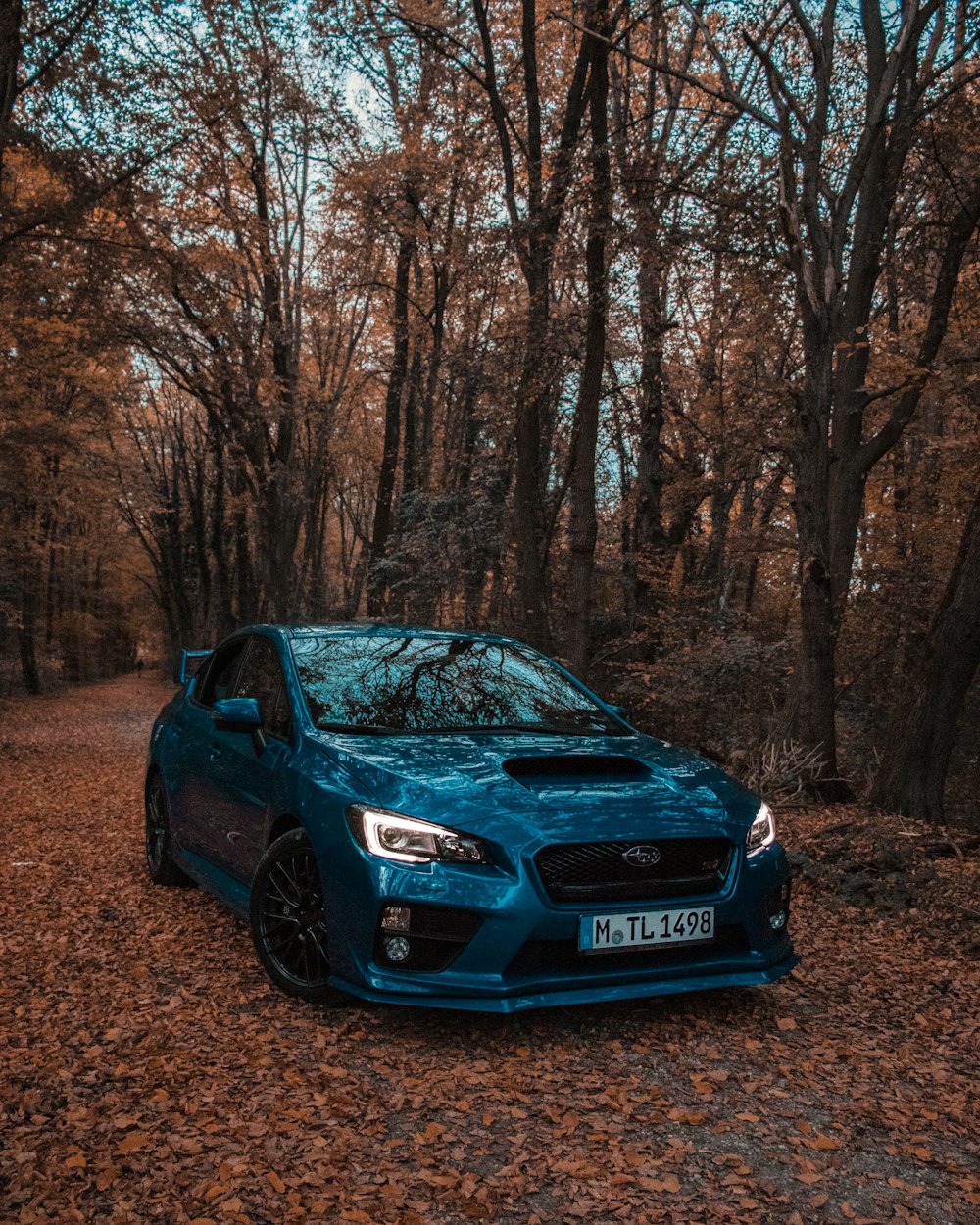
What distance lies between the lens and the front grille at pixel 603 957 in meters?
3.60

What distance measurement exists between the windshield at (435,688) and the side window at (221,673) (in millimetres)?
799

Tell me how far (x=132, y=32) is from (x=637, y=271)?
7448 mm

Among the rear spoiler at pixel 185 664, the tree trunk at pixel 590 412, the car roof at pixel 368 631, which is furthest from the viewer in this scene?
the tree trunk at pixel 590 412

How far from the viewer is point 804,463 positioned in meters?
9.88

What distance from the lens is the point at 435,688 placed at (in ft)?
16.3

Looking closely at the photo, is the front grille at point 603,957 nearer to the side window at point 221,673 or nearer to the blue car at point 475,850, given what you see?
the blue car at point 475,850

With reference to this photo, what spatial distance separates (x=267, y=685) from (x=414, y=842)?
6.09 feet

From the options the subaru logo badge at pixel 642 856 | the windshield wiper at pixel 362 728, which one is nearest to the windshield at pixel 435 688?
the windshield wiper at pixel 362 728

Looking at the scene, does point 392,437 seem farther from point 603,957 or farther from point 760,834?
point 603,957

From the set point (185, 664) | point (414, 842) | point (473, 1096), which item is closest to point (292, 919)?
point (414, 842)

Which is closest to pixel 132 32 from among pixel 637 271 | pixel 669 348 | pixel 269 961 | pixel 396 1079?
pixel 637 271

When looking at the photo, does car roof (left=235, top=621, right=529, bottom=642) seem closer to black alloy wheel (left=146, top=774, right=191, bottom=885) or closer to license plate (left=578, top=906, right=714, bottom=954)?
black alloy wheel (left=146, top=774, right=191, bottom=885)

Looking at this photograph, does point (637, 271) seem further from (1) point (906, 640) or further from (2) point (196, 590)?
(2) point (196, 590)

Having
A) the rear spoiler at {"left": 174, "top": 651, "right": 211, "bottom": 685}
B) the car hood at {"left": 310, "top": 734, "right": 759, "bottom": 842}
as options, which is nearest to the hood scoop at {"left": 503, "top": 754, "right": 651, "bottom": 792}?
the car hood at {"left": 310, "top": 734, "right": 759, "bottom": 842}
